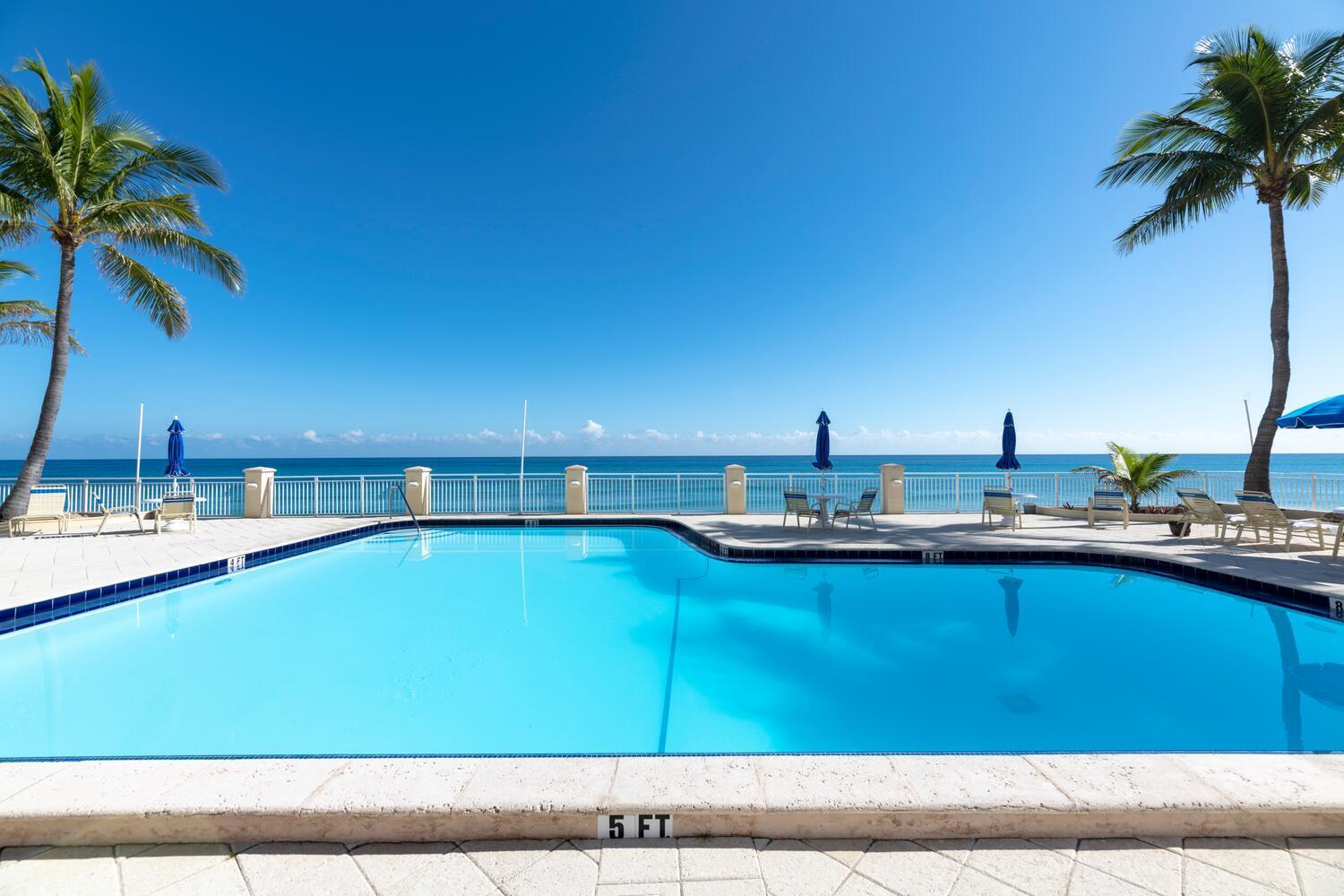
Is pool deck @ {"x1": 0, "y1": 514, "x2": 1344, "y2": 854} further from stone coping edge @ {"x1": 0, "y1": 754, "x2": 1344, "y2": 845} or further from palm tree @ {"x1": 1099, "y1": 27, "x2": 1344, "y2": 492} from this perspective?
palm tree @ {"x1": 1099, "y1": 27, "x2": 1344, "y2": 492}

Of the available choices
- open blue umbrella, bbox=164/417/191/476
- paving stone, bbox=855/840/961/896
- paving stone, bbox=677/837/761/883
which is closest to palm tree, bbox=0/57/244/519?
open blue umbrella, bbox=164/417/191/476

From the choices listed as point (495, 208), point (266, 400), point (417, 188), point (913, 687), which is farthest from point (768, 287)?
point (266, 400)

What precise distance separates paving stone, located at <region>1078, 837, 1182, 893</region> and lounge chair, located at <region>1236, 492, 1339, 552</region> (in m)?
8.14

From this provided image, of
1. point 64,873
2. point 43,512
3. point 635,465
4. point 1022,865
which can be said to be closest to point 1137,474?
point 1022,865

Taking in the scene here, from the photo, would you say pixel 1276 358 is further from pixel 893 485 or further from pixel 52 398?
pixel 52 398

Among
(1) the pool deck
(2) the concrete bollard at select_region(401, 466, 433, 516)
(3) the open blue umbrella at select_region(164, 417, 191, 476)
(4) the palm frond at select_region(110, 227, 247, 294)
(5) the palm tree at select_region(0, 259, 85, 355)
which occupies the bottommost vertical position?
(1) the pool deck

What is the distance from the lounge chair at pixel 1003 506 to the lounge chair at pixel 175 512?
14.1m

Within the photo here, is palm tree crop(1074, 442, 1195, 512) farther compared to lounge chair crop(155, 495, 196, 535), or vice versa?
palm tree crop(1074, 442, 1195, 512)

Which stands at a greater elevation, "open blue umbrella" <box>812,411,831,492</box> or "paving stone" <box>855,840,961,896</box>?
"open blue umbrella" <box>812,411,831,492</box>

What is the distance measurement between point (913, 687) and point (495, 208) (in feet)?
51.1

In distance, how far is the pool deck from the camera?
1703mm

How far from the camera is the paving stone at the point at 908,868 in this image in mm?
1503

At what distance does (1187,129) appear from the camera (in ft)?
30.1

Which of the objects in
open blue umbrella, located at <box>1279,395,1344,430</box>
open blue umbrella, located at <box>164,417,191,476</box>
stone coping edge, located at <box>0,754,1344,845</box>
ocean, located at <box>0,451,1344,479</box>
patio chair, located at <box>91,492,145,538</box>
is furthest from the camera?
ocean, located at <box>0,451,1344,479</box>
